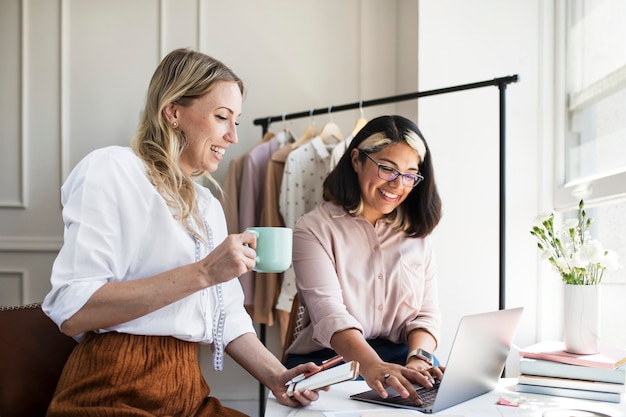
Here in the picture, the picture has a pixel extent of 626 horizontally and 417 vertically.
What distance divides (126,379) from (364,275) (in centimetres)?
84

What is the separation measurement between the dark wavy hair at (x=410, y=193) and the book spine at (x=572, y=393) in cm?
65

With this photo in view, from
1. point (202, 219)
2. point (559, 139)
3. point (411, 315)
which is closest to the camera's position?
point (202, 219)

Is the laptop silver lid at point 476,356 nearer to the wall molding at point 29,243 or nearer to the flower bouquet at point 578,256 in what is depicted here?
the flower bouquet at point 578,256

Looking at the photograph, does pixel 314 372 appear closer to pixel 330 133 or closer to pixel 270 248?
pixel 270 248

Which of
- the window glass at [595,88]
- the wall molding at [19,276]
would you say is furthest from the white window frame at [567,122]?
the wall molding at [19,276]

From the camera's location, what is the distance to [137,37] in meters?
3.13

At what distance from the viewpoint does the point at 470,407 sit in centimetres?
129

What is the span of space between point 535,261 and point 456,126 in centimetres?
64

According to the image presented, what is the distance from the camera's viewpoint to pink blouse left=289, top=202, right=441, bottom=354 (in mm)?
1865

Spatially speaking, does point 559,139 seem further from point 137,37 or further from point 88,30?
point 88,30

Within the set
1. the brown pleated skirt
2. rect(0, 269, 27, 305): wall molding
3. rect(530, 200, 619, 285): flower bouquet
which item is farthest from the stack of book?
rect(0, 269, 27, 305): wall molding

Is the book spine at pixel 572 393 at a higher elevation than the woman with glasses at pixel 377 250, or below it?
below

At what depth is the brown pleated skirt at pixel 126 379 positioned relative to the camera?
123 centimetres

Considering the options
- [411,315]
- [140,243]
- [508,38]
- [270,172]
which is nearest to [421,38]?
[508,38]
